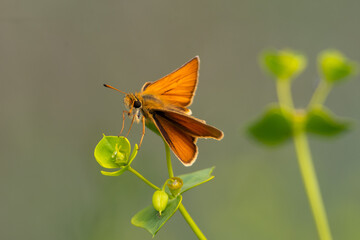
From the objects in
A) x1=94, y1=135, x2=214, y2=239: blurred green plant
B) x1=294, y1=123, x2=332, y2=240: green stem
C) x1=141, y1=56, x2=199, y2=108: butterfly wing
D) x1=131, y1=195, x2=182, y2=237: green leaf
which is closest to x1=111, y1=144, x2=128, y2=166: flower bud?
x1=94, y1=135, x2=214, y2=239: blurred green plant

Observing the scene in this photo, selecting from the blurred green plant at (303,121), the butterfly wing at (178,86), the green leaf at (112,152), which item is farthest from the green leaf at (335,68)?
the green leaf at (112,152)

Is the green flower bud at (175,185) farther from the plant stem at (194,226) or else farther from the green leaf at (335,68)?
the green leaf at (335,68)

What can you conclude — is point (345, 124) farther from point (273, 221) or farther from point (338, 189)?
point (338, 189)

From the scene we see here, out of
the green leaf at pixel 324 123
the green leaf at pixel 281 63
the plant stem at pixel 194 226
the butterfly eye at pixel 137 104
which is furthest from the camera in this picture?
the green leaf at pixel 281 63

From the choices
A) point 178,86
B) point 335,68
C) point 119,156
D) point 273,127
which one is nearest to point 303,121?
point 273,127

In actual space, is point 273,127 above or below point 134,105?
below

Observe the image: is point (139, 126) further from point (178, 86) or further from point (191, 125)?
point (191, 125)

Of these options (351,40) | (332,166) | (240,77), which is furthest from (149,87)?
(351,40)
